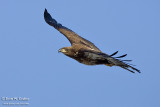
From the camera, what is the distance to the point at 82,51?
12.0 meters

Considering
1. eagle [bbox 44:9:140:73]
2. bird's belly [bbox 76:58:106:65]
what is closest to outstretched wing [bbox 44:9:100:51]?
eagle [bbox 44:9:140:73]

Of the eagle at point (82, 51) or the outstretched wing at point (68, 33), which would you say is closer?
the eagle at point (82, 51)

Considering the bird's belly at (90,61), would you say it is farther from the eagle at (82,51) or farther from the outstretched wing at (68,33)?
the outstretched wing at (68,33)

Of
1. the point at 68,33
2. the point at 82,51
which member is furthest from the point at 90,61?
the point at 68,33

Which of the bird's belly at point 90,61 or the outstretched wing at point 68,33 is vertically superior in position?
the outstretched wing at point 68,33

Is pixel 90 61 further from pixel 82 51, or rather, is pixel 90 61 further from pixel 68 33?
pixel 68 33

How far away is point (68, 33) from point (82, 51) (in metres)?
2.50

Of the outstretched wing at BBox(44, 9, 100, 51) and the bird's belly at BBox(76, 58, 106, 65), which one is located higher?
the outstretched wing at BBox(44, 9, 100, 51)

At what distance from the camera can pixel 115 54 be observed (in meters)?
11.0

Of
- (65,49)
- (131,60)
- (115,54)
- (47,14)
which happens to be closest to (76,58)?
(65,49)

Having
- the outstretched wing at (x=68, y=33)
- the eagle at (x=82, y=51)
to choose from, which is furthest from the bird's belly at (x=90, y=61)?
the outstretched wing at (x=68, y=33)

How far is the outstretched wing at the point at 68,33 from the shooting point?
1370 cm

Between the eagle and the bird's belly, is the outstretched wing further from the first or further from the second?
the bird's belly

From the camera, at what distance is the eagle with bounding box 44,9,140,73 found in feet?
35.8
